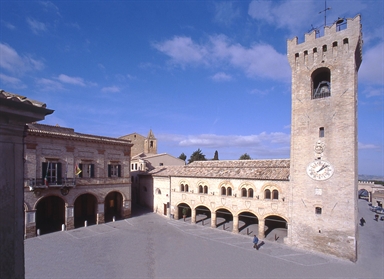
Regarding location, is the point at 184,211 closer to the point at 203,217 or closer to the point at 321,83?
the point at 203,217

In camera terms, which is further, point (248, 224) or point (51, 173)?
point (248, 224)

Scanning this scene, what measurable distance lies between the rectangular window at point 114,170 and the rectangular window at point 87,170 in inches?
85.7

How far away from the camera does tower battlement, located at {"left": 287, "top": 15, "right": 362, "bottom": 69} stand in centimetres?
1922

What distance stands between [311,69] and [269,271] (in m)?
16.1

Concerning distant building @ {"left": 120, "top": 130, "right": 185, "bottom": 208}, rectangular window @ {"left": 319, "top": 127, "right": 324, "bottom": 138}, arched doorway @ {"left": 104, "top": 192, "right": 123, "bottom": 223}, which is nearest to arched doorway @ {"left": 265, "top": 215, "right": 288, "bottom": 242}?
rectangular window @ {"left": 319, "top": 127, "right": 324, "bottom": 138}

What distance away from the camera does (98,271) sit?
1597cm

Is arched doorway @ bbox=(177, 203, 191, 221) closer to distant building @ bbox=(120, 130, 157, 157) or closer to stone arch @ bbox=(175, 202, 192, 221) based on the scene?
stone arch @ bbox=(175, 202, 192, 221)

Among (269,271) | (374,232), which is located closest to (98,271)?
(269,271)

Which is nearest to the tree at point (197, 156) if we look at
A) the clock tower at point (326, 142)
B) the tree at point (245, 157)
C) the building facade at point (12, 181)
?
the tree at point (245, 157)

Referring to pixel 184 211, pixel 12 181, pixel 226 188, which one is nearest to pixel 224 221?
pixel 184 211

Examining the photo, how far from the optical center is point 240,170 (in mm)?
26016

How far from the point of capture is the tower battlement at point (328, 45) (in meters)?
19.2

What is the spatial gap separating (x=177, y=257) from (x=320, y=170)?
12935 millimetres

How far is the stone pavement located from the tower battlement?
51.1 ft
